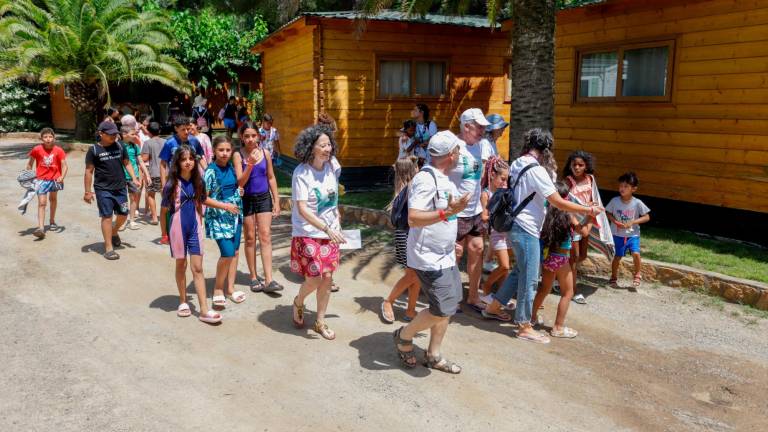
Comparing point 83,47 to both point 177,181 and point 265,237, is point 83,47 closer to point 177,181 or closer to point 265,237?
point 265,237

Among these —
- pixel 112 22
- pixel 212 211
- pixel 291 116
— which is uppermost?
pixel 112 22

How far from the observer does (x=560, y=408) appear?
166 inches

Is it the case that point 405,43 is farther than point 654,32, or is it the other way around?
point 405,43

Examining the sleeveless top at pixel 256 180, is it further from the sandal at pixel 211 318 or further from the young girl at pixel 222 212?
the sandal at pixel 211 318

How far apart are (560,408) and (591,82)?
8327 mm

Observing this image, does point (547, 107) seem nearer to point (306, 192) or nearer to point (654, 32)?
point (654, 32)

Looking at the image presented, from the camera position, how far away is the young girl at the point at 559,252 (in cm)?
538

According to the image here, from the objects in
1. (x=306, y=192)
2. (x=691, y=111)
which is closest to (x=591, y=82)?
(x=691, y=111)

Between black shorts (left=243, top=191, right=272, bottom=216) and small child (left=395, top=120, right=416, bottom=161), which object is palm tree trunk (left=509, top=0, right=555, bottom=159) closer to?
small child (left=395, top=120, right=416, bottom=161)

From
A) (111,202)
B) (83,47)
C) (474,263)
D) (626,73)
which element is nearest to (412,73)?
(626,73)

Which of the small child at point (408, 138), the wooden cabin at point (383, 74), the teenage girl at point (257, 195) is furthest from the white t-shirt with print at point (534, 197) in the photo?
the wooden cabin at point (383, 74)

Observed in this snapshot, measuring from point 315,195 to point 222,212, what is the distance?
1.28 m

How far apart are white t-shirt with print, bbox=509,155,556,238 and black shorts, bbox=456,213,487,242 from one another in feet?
2.30

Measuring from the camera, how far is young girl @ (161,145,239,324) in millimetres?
5496
